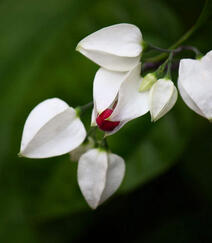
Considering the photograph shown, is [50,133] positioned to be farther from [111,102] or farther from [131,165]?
[131,165]

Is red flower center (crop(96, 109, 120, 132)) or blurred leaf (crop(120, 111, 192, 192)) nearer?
red flower center (crop(96, 109, 120, 132))

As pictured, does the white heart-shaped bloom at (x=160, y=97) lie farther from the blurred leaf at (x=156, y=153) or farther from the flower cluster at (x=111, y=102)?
the blurred leaf at (x=156, y=153)

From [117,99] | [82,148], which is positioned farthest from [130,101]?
[82,148]

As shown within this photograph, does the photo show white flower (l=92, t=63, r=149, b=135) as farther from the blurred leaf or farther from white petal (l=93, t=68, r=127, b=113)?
the blurred leaf

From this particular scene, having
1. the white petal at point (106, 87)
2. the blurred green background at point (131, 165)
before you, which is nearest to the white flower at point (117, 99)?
the white petal at point (106, 87)

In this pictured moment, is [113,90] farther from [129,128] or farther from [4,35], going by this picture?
[4,35]

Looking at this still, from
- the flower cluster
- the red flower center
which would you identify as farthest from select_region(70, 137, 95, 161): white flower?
the red flower center

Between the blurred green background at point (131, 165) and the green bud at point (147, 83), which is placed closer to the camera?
the green bud at point (147, 83)

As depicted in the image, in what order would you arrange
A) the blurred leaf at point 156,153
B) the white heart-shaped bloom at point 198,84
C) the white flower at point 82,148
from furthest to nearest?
the blurred leaf at point 156,153
the white flower at point 82,148
the white heart-shaped bloom at point 198,84
